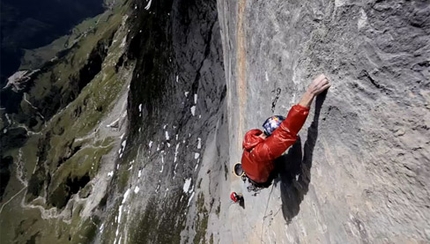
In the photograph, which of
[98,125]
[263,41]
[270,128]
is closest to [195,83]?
[263,41]

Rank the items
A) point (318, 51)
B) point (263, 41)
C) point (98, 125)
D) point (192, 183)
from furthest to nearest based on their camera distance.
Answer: point (98, 125) → point (192, 183) → point (263, 41) → point (318, 51)

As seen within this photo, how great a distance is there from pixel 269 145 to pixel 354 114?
9.23 feet

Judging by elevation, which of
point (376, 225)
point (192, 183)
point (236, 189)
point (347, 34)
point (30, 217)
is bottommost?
point (30, 217)

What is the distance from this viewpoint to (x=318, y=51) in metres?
8.91

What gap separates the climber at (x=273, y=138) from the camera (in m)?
8.92

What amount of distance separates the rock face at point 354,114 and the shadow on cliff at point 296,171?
5 cm

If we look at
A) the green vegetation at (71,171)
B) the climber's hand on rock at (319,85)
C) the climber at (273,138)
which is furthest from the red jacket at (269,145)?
the green vegetation at (71,171)

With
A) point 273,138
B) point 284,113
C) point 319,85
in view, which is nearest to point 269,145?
point 273,138

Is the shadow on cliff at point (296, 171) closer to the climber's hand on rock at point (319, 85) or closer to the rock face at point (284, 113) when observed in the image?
the rock face at point (284, 113)

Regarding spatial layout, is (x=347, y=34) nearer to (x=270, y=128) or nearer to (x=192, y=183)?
(x=270, y=128)

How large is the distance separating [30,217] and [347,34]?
142 m

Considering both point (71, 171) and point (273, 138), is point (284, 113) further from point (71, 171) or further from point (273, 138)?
point (71, 171)

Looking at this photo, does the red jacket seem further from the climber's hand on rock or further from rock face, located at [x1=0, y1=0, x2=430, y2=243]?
rock face, located at [x1=0, y1=0, x2=430, y2=243]

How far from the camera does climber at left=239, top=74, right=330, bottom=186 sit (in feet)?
29.3
